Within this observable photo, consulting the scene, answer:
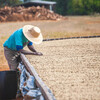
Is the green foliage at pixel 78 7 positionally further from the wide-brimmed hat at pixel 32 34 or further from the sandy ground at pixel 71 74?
the wide-brimmed hat at pixel 32 34

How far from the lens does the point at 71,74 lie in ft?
11.1

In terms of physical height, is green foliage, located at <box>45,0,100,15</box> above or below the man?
below

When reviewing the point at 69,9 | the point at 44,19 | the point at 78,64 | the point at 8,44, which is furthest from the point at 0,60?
the point at 69,9

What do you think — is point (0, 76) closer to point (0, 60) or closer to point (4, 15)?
point (0, 60)

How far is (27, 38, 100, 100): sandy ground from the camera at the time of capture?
2.68 meters

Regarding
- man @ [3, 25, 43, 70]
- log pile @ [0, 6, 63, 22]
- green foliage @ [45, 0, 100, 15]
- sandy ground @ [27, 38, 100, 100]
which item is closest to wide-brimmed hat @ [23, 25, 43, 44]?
man @ [3, 25, 43, 70]

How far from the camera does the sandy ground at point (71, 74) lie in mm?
2678

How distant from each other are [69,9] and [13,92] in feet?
99.4

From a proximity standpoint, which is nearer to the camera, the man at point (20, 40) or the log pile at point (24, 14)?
the man at point (20, 40)

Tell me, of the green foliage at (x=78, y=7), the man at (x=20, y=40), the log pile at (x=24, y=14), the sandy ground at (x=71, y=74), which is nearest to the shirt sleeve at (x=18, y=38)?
the man at (x=20, y=40)

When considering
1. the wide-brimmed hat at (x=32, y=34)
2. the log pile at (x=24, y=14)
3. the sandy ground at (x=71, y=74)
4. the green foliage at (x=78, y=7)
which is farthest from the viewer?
the green foliage at (x=78, y=7)

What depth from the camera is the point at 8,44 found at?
13.5 feet

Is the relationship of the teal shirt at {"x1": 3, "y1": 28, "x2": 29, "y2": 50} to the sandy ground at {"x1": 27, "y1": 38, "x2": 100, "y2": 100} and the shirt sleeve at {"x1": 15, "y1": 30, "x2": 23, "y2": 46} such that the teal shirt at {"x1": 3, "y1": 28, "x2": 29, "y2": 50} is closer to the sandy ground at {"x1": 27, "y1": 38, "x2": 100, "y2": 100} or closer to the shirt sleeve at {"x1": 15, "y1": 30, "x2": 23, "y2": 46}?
the shirt sleeve at {"x1": 15, "y1": 30, "x2": 23, "y2": 46}

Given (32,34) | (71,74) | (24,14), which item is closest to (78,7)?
(24,14)
